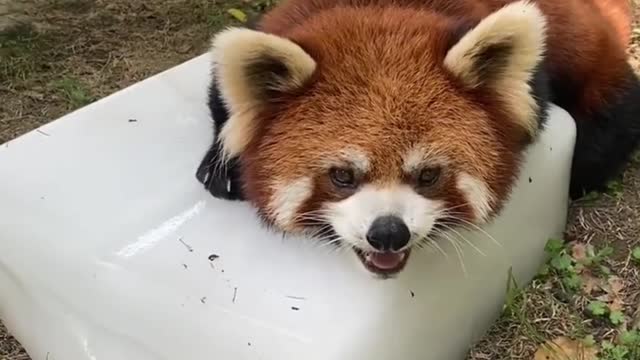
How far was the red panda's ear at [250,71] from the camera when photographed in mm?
2082

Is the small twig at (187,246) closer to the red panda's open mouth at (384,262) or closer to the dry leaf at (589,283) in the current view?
the red panda's open mouth at (384,262)

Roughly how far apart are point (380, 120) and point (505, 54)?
1.09ft

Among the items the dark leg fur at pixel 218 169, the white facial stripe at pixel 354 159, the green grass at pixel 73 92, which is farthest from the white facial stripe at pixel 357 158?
the green grass at pixel 73 92

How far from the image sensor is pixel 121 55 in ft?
13.5

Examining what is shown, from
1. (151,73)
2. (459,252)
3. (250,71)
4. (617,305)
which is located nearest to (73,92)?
(151,73)

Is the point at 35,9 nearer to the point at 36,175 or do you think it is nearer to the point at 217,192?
the point at 36,175

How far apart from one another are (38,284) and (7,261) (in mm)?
139

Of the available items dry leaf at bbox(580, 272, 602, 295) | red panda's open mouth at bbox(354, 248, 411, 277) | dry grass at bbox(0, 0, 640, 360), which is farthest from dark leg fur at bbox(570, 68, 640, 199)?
red panda's open mouth at bbox(354, 248, 411, 277)

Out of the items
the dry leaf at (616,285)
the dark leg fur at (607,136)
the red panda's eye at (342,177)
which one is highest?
the red panda's eye at (342,177)

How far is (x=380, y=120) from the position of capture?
212cm

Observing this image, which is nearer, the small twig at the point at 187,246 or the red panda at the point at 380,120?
the red panda at the point at 380,120

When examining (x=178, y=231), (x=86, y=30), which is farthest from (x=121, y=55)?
(x=178, y=231)

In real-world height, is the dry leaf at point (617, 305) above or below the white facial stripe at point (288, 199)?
below

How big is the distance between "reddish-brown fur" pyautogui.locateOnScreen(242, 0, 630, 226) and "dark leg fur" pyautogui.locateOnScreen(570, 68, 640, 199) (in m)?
0.85
